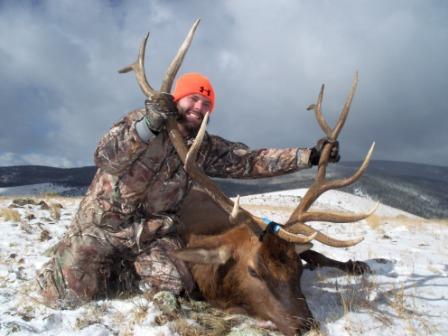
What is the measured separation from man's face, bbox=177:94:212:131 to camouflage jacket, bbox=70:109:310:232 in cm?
22

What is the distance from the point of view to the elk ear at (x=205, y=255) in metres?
3.80

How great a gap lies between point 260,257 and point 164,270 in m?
0.99

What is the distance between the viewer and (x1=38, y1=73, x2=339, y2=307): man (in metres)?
4.00

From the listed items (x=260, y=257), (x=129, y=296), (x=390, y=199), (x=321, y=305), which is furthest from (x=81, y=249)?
(x=390, y=199)

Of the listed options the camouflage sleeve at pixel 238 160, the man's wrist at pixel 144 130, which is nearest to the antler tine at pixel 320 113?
the camouflage sleeve at pixel 238 160

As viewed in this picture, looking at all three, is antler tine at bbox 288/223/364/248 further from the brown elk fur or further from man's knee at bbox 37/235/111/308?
man's knee at bbox 37/235/111/308

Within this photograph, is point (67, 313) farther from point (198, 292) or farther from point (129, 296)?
point (198, 292)

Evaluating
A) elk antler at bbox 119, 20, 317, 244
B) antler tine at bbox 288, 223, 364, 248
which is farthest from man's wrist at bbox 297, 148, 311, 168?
elk antler at bbox 119, 20, 317, 244

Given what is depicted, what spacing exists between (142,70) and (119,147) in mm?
922

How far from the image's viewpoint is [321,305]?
4141 mm

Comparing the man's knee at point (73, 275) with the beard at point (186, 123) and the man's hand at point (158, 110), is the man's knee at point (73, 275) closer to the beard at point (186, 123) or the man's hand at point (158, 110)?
the man's hand at point (158, 110)

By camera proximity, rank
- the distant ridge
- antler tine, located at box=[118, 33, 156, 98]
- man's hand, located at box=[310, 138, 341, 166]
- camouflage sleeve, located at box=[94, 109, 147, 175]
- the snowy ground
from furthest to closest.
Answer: the distant ridge, man's hand, located at box=[310, 138, 341, 166], antler tine, located at box=[118, 33, 156, 98], camouflage sleeve, located at box=[94, 109, 147, 175], the snowy ground

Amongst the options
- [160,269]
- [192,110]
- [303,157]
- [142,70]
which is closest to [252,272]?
Result: [160,269]

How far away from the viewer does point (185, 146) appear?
421 centimetres
